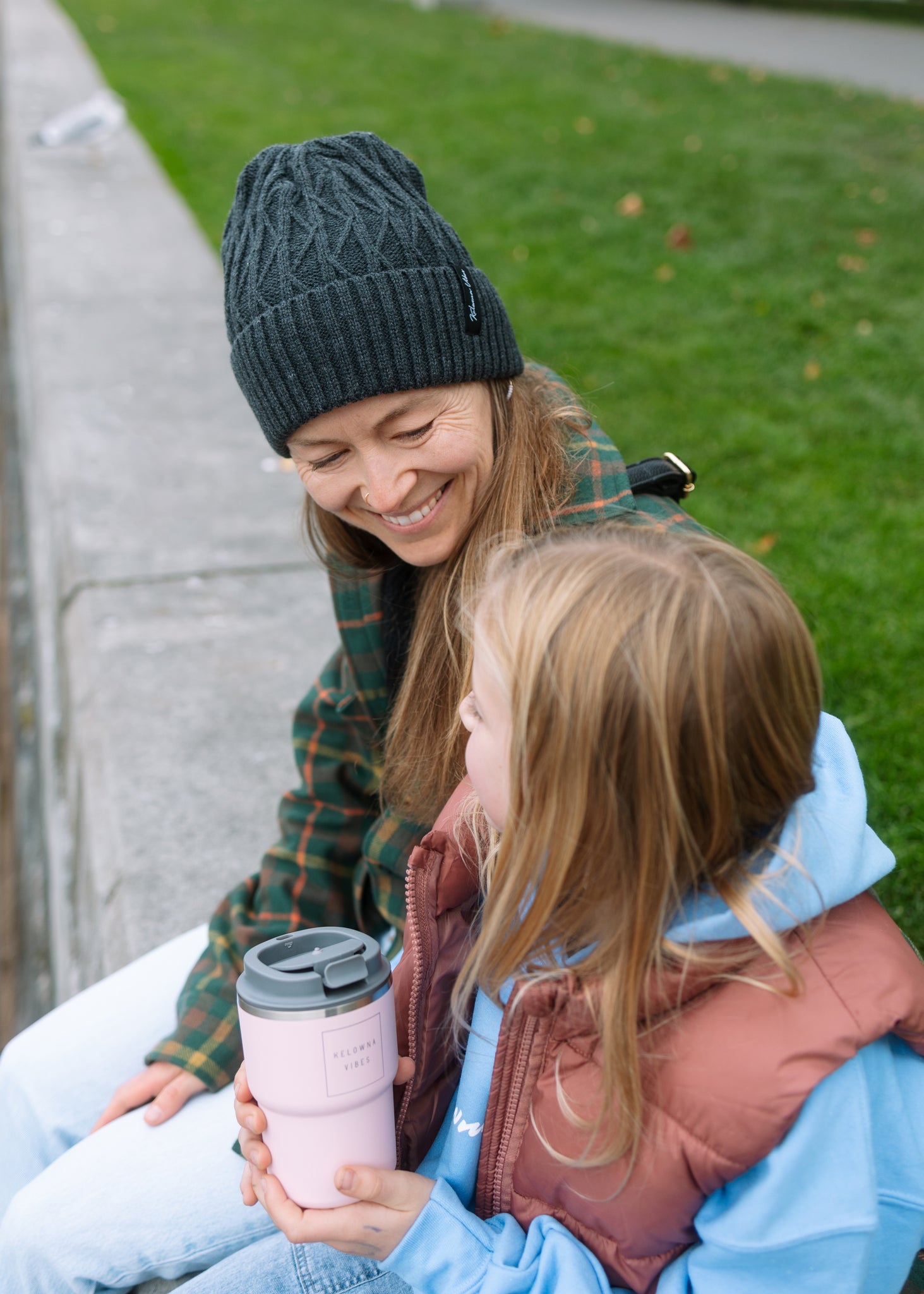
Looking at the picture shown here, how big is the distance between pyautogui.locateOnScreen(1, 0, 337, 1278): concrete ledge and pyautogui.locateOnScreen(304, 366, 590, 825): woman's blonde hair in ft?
3.04

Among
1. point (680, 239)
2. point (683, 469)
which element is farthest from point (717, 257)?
Answer: point (683, 469)

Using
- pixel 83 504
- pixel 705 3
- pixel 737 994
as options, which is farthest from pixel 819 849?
pixel 705 3

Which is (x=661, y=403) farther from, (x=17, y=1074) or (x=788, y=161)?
(x=17, y=1074)

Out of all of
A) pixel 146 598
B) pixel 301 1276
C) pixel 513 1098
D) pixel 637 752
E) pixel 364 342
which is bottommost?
Answer: pixel 146 598

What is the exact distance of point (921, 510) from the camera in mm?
3783

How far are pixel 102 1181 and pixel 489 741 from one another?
97 centimetres

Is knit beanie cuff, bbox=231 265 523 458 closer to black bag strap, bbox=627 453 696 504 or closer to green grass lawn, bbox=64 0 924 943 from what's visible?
black bag strap, bbox=627 453 696 504

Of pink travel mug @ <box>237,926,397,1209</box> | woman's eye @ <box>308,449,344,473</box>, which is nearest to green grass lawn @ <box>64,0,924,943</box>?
woman's eye @ <box>308,449,344,473</box>

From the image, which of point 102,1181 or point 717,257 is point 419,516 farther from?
point 717,257

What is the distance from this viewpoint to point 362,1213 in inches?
54.0

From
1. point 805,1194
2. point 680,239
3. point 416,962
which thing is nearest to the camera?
point 805,1194

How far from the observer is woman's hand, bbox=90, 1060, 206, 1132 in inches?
74.9

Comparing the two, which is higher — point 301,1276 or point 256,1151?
point 256,1151

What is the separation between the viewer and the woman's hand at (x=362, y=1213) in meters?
1.36
